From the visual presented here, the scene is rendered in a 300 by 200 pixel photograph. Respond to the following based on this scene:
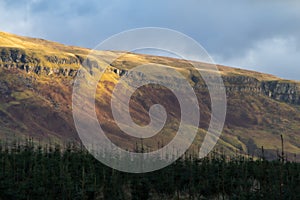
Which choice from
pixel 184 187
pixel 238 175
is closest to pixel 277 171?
pixel 238 175

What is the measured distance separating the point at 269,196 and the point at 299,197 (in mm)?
4152

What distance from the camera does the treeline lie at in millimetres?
50062

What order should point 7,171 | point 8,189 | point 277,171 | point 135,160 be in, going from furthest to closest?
point 135,160 < point 277,171 < point 7,171 < point 8,189

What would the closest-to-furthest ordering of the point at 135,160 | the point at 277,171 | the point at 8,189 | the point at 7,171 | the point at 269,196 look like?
the point at 269,196 → the point at 8,189 → the point at 7,171 → the point at 277,171 → the point at 135,160

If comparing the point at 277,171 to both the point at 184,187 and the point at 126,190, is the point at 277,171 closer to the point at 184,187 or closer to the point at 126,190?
the point at 184,187

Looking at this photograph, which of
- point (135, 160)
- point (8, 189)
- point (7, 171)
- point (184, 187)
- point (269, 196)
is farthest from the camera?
point (135, 160)

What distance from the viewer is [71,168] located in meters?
61.8

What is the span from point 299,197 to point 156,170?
21.3 metres

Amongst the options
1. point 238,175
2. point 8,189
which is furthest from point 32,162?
point 238,175

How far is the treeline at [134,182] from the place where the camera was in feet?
164

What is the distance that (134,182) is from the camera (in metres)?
56.9

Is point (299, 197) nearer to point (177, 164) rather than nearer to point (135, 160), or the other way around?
point (177, 164)

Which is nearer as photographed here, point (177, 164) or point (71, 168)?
point (71, 168)

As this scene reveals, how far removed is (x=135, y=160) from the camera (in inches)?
3034
